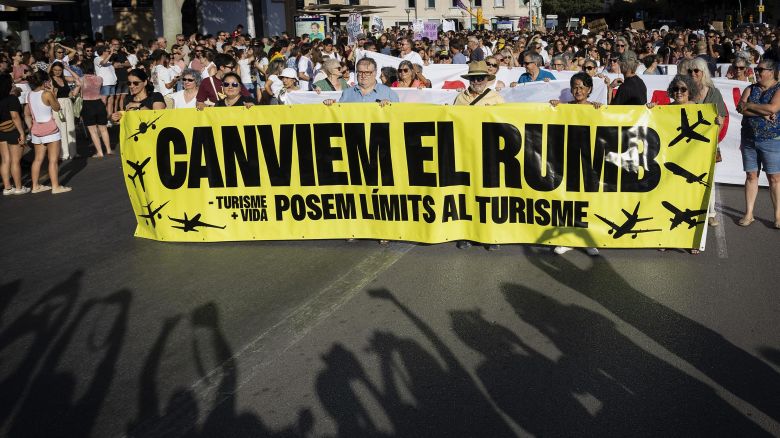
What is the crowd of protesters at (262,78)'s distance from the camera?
7.90 m

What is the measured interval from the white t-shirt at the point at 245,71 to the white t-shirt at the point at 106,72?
2997mm

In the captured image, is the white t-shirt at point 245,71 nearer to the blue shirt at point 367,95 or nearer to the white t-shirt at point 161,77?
the white t-shirt at point 161,77

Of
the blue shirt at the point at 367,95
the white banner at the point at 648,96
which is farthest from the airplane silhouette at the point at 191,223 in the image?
the white banner at the point at 648,96

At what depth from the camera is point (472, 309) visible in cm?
580

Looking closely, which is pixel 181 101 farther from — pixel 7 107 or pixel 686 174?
pixel 686 174

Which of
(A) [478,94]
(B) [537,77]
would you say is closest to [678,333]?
(A) [478,94]

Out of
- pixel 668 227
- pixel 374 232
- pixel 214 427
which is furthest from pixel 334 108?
pixel 214 427

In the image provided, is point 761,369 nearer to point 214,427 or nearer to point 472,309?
point 472,309

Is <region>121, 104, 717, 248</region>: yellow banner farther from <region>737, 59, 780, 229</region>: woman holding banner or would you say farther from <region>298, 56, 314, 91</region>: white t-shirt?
<region>298, 56, 314, 91</region>: white t-shirt

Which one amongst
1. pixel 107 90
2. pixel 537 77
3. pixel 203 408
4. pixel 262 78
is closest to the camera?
pixel 203 408

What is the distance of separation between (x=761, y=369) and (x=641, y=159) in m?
2.69

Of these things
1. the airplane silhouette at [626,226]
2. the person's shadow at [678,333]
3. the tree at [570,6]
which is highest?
the tree at [570,6]

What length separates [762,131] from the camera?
7.76m

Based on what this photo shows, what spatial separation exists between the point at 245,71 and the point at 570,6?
87.1 meters
